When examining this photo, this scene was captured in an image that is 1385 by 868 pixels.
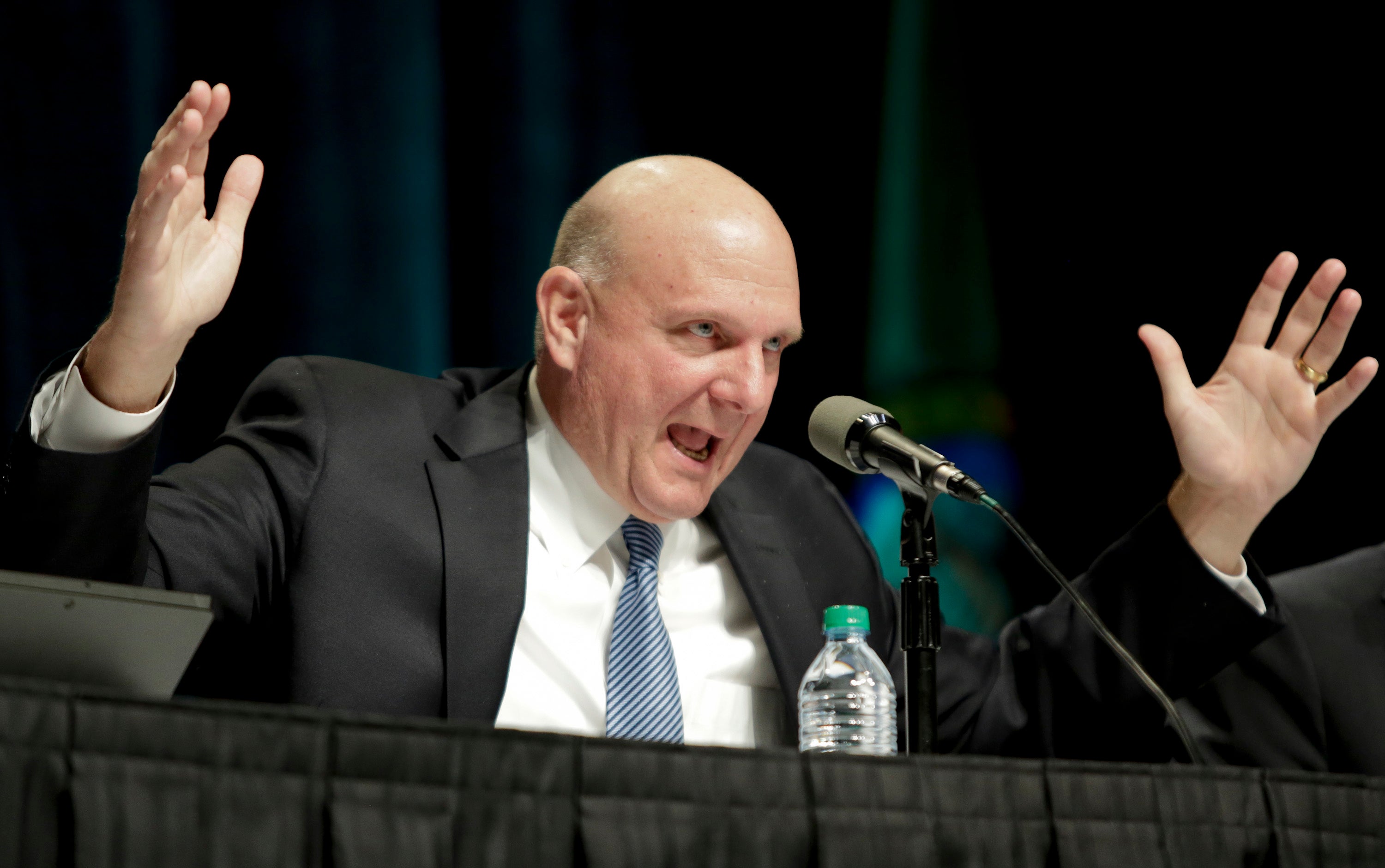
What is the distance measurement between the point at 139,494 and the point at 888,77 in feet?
6.23

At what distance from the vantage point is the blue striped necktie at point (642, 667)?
151 cm

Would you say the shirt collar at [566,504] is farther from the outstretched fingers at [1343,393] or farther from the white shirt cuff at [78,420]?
the outstretched fingers at [1343,393]

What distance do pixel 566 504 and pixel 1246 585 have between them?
0.88m

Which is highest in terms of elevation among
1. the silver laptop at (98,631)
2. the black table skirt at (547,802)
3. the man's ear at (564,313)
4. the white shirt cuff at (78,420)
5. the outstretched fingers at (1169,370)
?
the man's ear at (564,313)

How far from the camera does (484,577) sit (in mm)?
1482

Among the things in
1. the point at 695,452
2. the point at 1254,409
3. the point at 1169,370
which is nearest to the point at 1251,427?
the point at 1254,409

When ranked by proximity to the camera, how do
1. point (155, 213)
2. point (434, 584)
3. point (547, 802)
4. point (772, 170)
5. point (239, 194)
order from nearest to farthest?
point (547, 802), point (155, 213), point (239, 194), point (434, 584), point (772, 170)

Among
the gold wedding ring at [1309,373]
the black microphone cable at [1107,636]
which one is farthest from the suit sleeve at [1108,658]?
the black microphone cable at [1107,636]

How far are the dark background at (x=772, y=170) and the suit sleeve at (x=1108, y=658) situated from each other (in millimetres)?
832

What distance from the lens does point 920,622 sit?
1.20 meters

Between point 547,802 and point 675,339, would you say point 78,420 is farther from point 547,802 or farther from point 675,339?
point 675,339

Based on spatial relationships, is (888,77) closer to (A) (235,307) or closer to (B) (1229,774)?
(A) (235,307)

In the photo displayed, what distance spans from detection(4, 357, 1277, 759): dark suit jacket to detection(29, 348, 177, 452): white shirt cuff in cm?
12

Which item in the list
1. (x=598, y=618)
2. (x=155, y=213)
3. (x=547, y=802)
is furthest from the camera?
(x=598, y=618)
